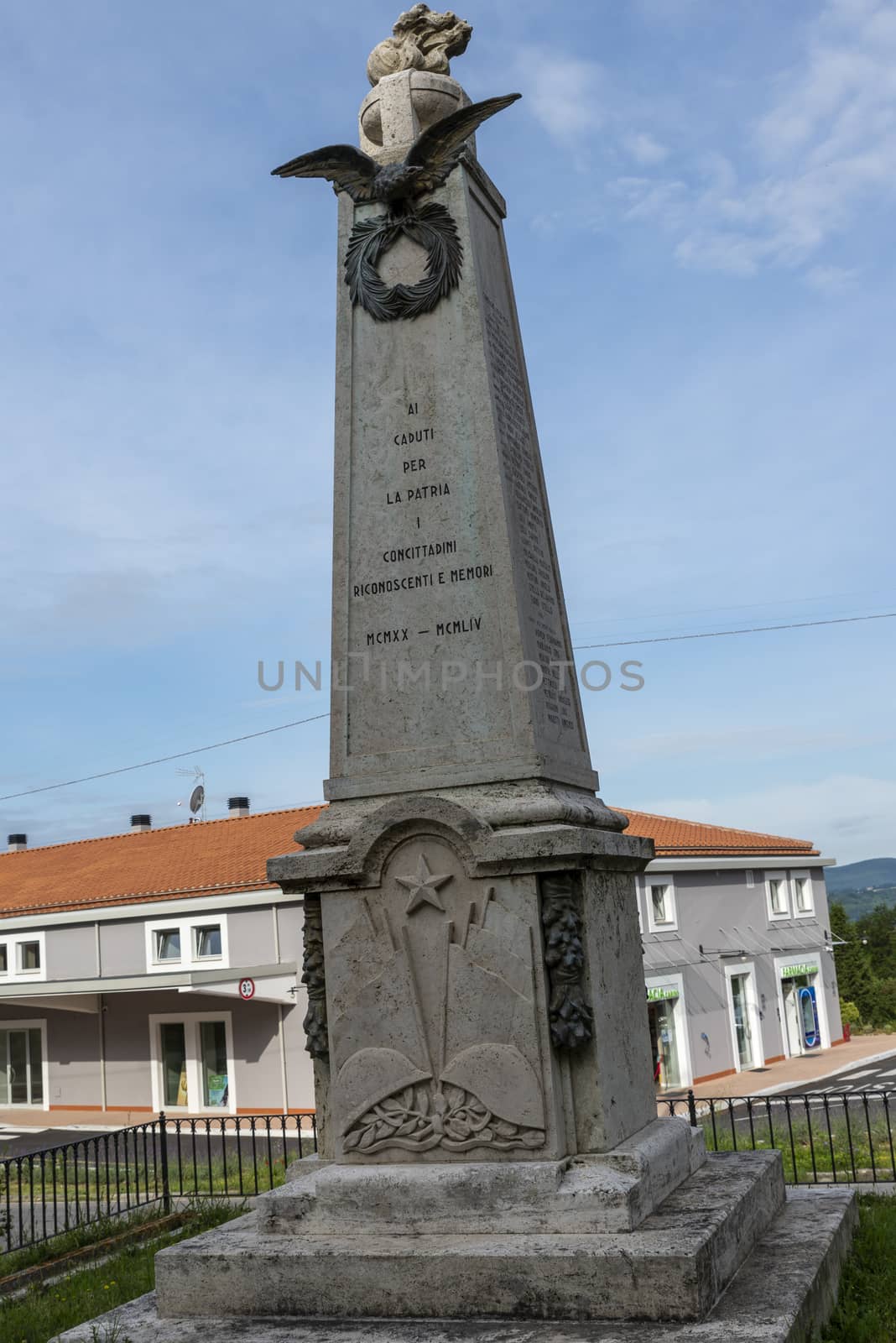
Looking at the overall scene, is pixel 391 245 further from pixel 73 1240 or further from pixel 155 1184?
pixel 155 1184

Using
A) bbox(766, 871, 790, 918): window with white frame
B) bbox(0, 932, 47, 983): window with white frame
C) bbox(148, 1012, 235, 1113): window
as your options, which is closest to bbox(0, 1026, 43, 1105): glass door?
bbox(0, 932, 47, 983): window with white frame

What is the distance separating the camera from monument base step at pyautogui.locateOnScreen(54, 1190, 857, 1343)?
4.93 metres

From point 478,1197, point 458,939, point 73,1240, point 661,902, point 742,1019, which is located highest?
point 661,902

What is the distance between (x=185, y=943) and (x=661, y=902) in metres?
12.2

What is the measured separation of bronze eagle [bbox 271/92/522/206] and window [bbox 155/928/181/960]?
24959 millimetres

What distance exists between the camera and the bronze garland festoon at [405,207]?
7.46m

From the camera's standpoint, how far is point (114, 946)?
31297 millimetres

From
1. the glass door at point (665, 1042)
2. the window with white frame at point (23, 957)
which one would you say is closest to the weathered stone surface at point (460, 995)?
the glass door at point (665, 1042)

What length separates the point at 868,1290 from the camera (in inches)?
249

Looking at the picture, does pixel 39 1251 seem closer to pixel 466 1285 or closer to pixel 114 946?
pixel 466 1285

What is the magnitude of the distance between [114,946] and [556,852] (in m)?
27.5

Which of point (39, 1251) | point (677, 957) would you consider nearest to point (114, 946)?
point (677, 957)

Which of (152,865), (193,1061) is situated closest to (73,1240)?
(193,1061)

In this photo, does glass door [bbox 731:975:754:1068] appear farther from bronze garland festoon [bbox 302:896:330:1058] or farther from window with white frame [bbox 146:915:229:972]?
bronze garland festoon [bbox 302:896:330:1058]
